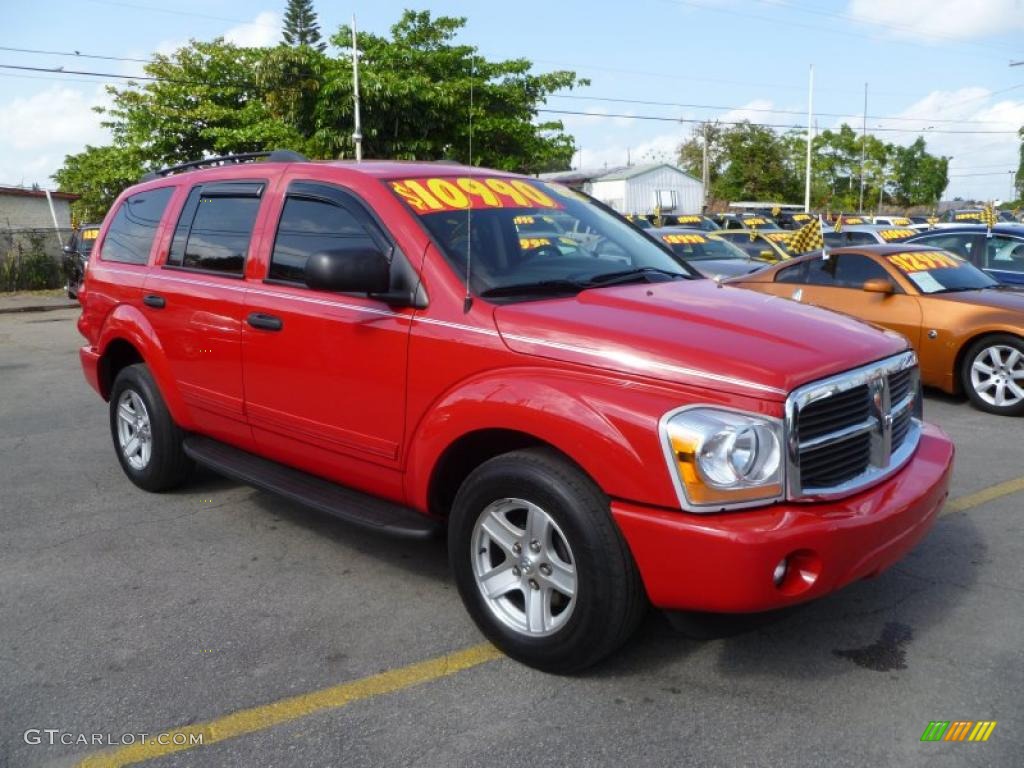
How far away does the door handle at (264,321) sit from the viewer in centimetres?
417

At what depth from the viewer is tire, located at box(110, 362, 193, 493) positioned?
5.26 meters

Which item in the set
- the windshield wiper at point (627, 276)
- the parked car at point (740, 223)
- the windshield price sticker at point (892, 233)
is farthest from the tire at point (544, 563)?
the parked car at point (740, 223)

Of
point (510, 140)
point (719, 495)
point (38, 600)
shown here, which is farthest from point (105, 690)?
point (510, 140)

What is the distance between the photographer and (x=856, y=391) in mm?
3172

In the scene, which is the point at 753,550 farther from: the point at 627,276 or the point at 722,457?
the point at 627,276

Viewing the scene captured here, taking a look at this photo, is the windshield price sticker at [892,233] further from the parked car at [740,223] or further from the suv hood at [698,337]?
the suv hood at [698,337]

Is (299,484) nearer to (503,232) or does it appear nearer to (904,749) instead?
(503,232)

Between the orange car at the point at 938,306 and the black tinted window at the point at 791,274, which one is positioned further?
the black tinted window at the point at 791,274

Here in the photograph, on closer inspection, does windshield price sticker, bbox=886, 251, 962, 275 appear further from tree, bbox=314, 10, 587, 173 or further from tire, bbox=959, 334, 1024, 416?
tree, bbox=314, 10, 587, 173

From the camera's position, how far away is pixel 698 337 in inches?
123

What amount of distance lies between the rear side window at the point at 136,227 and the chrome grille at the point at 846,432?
3.88 meters

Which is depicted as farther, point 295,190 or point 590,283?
point 295,190

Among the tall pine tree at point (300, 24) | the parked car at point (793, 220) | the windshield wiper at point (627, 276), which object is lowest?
the windshield wiper at point (627, 276)

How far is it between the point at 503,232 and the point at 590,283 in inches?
17.6
